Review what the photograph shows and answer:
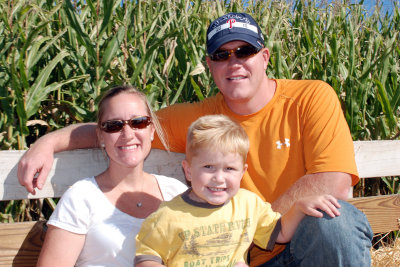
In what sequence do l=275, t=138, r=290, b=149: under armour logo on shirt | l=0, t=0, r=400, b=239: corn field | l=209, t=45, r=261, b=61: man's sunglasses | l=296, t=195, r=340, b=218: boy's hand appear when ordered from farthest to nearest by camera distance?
l=0, t=0, r=400, b=239: corn field < l=209, t=45, r=261, b=61: man's sunglasses < l=275, t=138, r=290, b=149: under armour logo on shirt < l=296, t=195, r=340, b=218: boy's hand

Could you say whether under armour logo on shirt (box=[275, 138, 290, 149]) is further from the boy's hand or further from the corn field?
the corn field

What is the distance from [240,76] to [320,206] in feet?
2.82

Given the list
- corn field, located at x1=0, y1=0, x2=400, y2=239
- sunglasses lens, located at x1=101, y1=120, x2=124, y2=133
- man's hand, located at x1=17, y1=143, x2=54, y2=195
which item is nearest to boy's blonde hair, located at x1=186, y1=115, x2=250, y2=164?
sunglasses lens, located at x1=101, y1=120, x2=124, y2=133

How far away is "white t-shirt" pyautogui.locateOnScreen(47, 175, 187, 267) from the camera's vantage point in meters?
1.73

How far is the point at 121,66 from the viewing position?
2551 mm

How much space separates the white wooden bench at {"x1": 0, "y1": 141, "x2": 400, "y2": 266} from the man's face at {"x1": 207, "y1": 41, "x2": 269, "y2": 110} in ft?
1.44

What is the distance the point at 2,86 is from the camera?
93.9 inches

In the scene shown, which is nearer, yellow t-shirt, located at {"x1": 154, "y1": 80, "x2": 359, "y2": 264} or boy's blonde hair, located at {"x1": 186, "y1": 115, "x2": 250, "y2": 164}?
boy's blonde hair, located at {"x1": 186, "y1": 115, "x2": 250, "y2": 164}

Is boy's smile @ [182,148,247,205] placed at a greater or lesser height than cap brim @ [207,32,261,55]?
lesser

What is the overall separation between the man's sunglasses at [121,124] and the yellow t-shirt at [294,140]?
421 mm

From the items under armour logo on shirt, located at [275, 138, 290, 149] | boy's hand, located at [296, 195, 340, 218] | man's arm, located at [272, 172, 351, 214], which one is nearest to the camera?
boy's hand, located at [296, 195, 340, 218]

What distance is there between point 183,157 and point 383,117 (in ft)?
5.62

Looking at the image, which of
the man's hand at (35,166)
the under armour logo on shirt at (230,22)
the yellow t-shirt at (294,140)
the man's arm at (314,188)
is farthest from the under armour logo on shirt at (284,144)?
the man's hand at (35,166)

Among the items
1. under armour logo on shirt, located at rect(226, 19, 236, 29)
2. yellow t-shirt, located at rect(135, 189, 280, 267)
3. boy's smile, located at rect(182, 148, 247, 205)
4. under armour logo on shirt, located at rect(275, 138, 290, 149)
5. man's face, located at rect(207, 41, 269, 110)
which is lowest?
yellow t-shirt, located at rect(135, 189, 280, 267)
